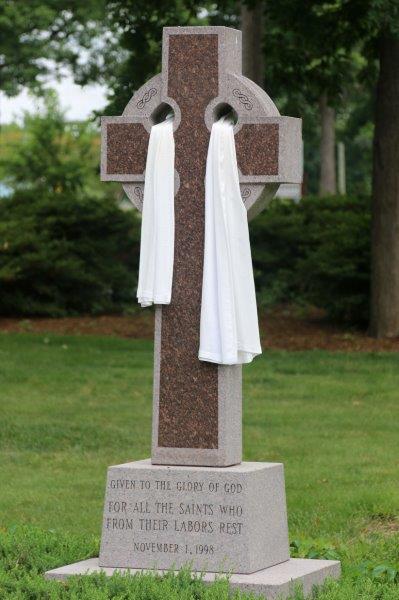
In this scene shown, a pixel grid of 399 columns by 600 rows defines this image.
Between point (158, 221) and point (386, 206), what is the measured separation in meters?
10.3

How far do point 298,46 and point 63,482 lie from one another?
921 centimetres

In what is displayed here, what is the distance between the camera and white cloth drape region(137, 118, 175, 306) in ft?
22.4

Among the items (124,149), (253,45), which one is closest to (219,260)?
(124,149)

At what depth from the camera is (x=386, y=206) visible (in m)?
16.8

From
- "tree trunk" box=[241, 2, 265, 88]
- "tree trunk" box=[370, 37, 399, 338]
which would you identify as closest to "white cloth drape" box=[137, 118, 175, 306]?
"tree trunk" box=[241, 2, 265, 88]

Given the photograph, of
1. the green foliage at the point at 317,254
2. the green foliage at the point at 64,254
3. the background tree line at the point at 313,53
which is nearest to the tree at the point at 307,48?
the background tree line at the point at 313,53

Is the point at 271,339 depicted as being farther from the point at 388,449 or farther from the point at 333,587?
the point at 333,587

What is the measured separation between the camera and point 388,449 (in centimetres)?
1098

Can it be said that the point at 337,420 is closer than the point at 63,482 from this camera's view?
No

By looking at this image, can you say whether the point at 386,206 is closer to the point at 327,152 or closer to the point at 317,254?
the point at 317,254

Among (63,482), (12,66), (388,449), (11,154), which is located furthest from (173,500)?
(11,154)

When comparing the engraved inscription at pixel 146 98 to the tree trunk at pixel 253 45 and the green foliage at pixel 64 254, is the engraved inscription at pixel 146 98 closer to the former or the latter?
the tree trunk at pixel 253 45

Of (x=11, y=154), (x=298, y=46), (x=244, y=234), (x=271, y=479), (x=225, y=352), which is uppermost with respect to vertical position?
(x=11, y=154)

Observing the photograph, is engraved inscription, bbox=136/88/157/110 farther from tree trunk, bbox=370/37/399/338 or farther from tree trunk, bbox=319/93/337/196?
tree trunk, bbox=319/93/337/196
